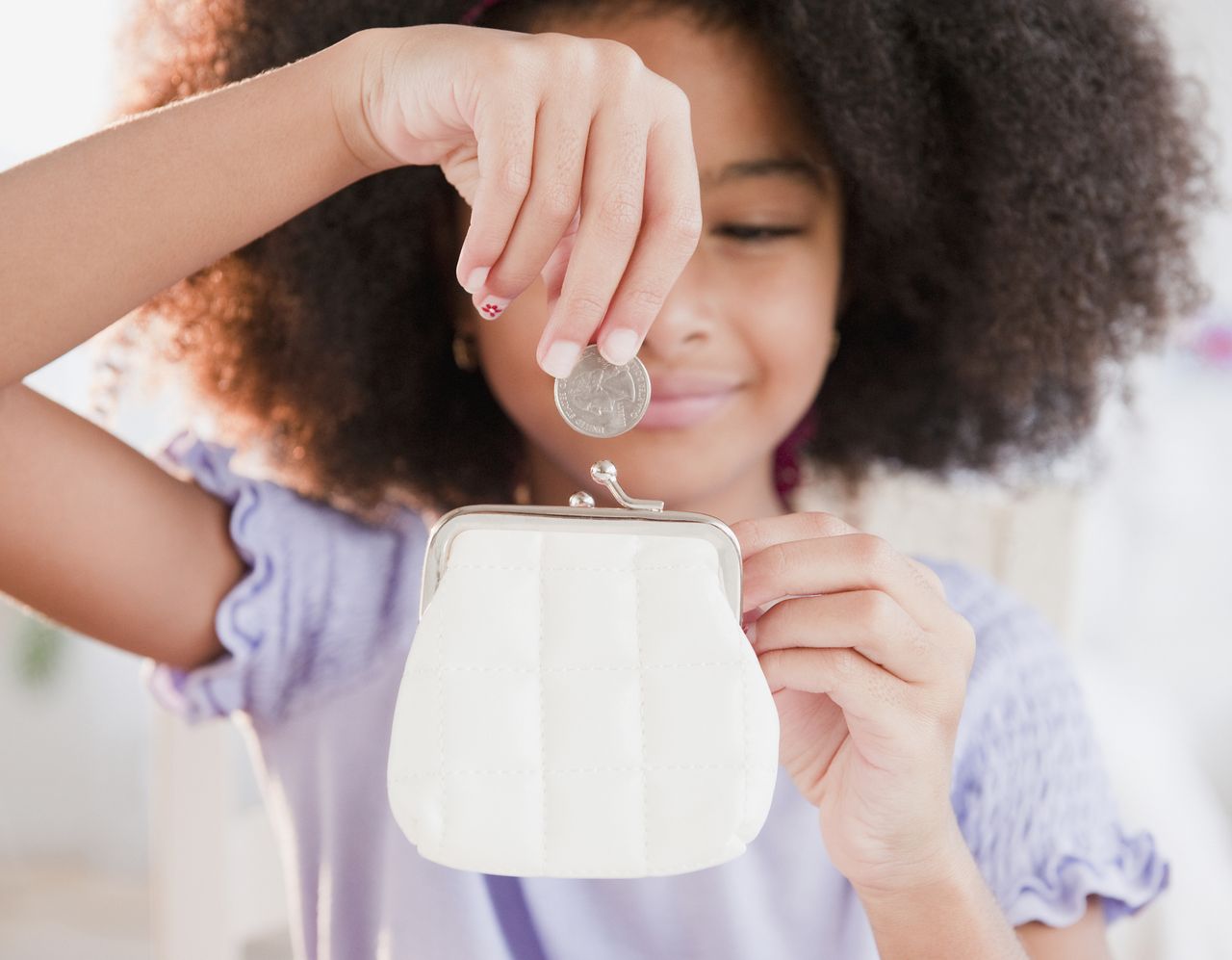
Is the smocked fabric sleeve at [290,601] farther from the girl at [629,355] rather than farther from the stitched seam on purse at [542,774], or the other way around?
the stitched seam on purse at [542,774]

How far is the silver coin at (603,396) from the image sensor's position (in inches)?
24.1

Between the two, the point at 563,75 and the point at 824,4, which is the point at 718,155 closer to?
the point at 824,4

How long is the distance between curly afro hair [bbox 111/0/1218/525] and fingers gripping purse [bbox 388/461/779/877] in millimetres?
426

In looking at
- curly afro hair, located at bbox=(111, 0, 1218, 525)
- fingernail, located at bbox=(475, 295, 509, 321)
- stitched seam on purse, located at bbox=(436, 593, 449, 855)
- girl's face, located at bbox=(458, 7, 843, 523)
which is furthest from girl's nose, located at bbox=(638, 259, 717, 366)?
stitched seam on purse, located at bbox=(436, 593, 449, 855)

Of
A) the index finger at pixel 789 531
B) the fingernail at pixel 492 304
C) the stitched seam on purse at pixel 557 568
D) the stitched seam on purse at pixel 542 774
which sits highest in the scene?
the fingernail at pixel 492 304

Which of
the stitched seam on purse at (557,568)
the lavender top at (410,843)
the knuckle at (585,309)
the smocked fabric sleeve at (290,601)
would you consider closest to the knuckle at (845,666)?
the stitched seam on purse at (557,568)

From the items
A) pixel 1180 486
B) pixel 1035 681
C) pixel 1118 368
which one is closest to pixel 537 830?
pixel 1035 681

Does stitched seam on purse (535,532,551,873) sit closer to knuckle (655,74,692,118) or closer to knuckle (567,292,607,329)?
knuckle (567,292,607,329)

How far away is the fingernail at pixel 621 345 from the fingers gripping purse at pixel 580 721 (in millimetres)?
90

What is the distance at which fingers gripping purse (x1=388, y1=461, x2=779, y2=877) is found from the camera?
523 millimetres

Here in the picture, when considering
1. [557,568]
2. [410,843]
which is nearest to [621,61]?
[557,568]

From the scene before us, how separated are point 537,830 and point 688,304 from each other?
0.41 m

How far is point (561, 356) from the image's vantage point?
1.78 feet

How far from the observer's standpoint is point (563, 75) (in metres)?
0.54
